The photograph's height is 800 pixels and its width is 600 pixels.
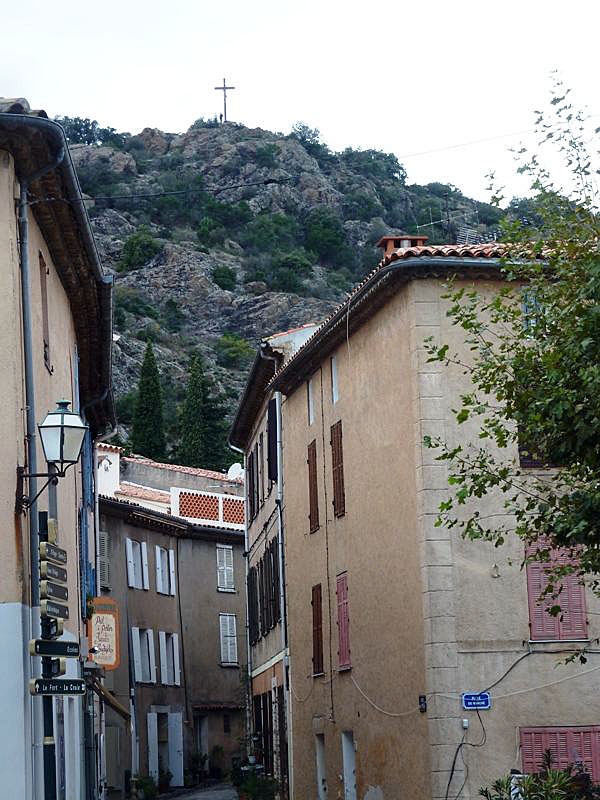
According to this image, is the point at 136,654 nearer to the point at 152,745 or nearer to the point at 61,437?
the point at 152,745

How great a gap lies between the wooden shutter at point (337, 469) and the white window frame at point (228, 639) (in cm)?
2154

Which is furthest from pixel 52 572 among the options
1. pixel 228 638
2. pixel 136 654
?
pixel 228 638

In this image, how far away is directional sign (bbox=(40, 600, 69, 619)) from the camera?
484 inches

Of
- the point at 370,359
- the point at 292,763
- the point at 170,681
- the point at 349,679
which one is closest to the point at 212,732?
the point at 170,681

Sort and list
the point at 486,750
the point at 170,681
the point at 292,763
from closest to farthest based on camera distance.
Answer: the point at 486,750, the point at 292,763, the point at 170,681

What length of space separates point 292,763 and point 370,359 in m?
A: 9.89

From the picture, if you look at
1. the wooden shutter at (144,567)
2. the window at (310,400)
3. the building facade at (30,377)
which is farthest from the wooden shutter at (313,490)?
the wooden shutter at (144,567)

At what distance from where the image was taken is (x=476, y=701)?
18.7 meters

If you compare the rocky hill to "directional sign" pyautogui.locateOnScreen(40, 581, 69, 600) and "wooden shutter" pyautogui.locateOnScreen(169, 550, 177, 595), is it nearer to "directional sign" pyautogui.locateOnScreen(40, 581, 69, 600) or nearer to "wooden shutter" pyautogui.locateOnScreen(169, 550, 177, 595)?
"wooden shutter" pyautogui.locateOnScreen(169, 550, 177, 595)

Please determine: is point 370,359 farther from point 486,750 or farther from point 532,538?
point 532,538

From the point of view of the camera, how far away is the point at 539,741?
18734 millimetres

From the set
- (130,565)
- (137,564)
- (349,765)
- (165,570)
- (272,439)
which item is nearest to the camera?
(349,765)

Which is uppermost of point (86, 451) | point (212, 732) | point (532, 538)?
point (86, 451)

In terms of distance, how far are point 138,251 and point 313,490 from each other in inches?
3734
